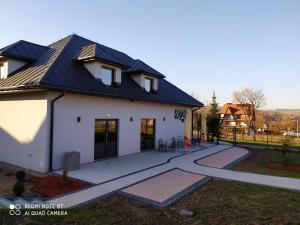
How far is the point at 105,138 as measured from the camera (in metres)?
12.2

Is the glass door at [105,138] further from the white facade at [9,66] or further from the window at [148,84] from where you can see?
the white facade at [9,66]

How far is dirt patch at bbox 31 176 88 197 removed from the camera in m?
7.21

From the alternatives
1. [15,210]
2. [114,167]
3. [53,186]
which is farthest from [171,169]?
[15,210]

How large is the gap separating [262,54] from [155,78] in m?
8.70

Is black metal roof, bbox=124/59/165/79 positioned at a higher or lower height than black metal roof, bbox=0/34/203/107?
higher

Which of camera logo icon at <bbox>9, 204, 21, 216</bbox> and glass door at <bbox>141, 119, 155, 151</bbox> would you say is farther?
glass door at <bbox>141, 119, 155, 151</bbox>

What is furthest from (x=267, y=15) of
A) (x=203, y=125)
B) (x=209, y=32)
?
(x=203, y=125)

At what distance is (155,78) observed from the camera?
1702 cm

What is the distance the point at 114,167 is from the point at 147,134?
5.45 m

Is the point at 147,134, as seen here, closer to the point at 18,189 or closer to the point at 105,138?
the point at 105,138

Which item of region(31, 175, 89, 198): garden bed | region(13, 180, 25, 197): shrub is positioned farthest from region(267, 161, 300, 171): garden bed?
region(13, 180, 25, 197): shrub

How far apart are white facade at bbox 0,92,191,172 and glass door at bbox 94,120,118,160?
279mm

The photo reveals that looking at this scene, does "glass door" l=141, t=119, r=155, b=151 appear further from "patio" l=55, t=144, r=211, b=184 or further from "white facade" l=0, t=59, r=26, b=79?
"white facade" l=0, t=59, r=26, b=79

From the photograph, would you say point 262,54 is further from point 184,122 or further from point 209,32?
point 184,122
